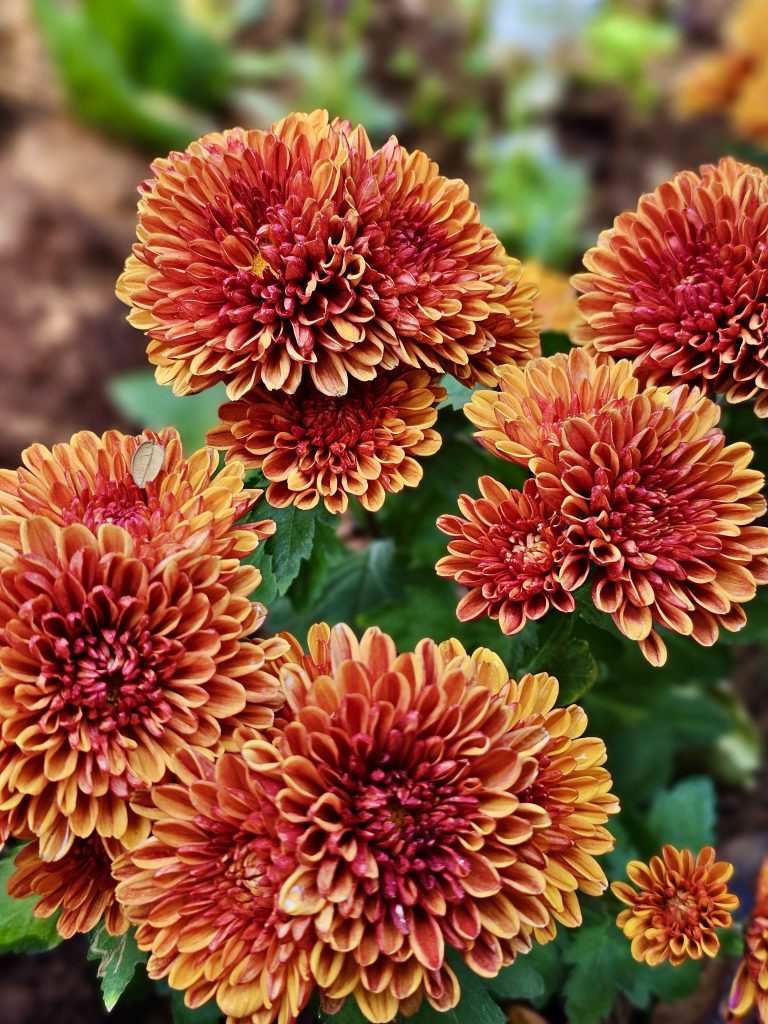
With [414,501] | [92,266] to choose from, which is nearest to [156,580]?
[414,501]

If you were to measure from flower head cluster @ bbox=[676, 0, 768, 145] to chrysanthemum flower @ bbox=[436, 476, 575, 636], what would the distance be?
1.84m

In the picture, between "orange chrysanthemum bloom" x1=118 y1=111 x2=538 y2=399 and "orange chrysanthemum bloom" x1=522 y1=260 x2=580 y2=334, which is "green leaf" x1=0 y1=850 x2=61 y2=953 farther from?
"orange chrysanthemum bloom" x1=522 y1=260 x2=580 y2=334

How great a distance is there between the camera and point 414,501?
1367mm

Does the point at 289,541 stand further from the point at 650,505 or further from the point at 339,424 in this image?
the point at 650,505

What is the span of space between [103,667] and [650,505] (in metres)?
0.48

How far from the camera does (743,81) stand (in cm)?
257

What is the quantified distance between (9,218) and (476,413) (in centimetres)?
222

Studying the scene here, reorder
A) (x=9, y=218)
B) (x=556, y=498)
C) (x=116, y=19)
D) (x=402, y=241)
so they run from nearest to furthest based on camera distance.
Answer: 1. (x=556, y=498)
2. (x=402, y=241)
3. (x=9, y=218)
4. (x=116, y=19)

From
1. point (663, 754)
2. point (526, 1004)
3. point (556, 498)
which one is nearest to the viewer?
point (556, 498)

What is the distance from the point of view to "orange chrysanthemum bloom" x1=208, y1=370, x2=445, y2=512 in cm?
93

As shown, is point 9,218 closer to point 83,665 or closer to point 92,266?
point 92,266

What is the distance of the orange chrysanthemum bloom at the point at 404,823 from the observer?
0.73 metres

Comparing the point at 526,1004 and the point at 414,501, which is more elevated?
the point at 414,501

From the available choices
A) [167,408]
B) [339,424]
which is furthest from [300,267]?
[167,408]
